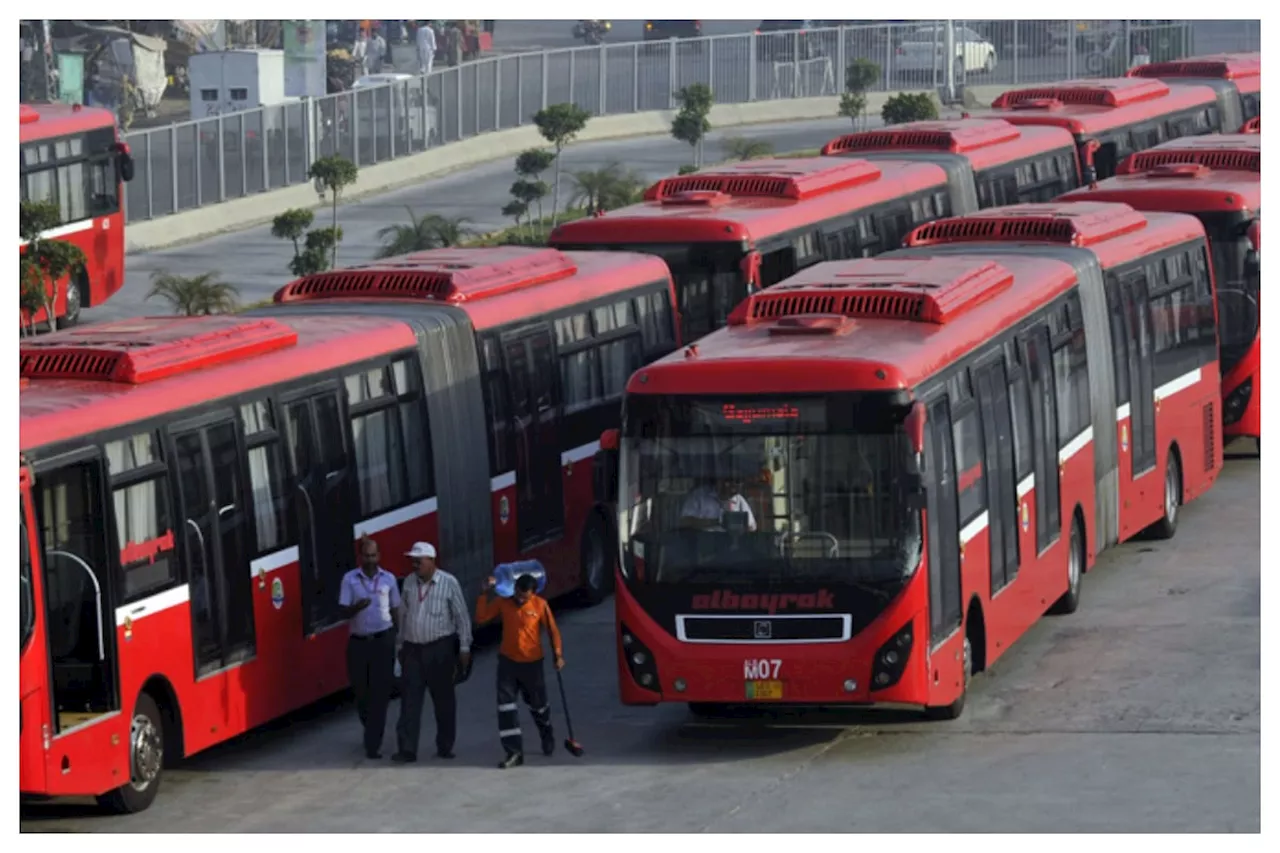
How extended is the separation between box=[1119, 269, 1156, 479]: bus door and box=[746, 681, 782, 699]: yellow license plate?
25.1 feet

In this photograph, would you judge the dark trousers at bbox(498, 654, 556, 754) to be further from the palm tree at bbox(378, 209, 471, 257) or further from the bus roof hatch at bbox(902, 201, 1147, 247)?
the palm tree at bbox(378, 209, 471, 257)

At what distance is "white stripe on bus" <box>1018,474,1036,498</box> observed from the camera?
2006 cm

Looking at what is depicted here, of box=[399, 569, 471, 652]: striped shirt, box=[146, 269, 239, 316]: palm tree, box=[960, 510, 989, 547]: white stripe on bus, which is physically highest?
box=[146, 269, 239, 316]: palm tree

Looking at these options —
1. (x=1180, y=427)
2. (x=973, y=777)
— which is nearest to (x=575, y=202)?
(x=1180, y=427)

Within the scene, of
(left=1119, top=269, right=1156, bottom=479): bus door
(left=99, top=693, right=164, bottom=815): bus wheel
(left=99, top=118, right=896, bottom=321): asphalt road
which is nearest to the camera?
(left=99, top=693, right=164, bottom=815): bus wheel

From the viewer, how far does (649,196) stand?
28047 mm

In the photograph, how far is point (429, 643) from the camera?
1769 cm

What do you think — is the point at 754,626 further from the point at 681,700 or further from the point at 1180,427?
the point at 1180,427

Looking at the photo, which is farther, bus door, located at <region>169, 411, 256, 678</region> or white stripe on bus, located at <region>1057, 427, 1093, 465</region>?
white stripe on bus, located at <region>1057, 427, 1093, 465</region>

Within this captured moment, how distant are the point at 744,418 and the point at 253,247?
28006 mm

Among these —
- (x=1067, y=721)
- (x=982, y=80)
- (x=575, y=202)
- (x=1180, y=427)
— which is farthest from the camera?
(x=982, y=80)

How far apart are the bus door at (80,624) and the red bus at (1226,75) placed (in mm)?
32812

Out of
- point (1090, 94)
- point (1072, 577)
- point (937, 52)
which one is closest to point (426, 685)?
point (1072, 577)

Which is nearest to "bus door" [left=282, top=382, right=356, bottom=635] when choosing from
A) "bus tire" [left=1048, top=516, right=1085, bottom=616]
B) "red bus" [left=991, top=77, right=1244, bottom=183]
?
"bus tire" [left=1048, top=516, right=1085, bottom=616]
